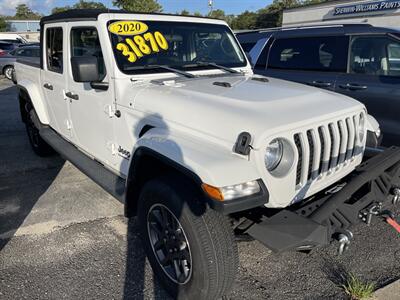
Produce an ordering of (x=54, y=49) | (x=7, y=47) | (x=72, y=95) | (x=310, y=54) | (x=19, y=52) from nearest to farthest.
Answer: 1. (x=72, y=95)
2. (x=54, y=49)
3. (x=310, y=54)
4. (x=19, y=52)
5. (x=7, y=47)

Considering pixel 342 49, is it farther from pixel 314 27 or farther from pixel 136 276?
pixel 136 276

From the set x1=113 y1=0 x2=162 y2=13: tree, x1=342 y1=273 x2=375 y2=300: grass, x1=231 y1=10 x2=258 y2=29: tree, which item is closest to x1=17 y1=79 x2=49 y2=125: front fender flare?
x1=342 y1=273 x2=375 y2=300: grass

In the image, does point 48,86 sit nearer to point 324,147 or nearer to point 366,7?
→ point 324,147

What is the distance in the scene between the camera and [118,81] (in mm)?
3295

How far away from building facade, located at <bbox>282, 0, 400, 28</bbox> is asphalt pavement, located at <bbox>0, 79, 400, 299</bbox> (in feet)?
68.5

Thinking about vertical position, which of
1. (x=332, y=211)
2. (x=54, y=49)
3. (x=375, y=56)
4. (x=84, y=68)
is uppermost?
(x=54, y=49)

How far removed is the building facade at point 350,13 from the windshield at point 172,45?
64.8ft

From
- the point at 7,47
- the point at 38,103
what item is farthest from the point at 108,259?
the point at 7,47

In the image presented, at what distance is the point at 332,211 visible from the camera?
2449 millimetres

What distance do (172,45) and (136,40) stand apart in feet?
1.29

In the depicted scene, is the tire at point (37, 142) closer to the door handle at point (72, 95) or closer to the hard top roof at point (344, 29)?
the door handle at point (72, 95)

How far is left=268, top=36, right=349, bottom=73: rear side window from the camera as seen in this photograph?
548cm

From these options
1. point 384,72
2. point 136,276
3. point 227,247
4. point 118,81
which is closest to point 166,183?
point 227,247

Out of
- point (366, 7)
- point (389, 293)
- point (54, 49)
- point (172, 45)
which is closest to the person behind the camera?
point (389, 293)
